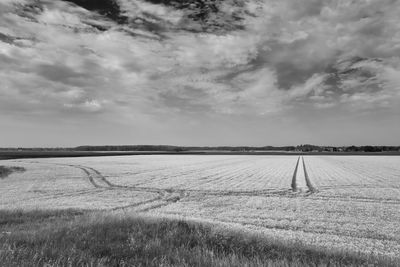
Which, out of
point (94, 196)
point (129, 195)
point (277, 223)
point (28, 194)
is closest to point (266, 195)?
point (277, 223)

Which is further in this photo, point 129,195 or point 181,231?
point 129,195

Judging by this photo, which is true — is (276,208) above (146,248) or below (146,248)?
below

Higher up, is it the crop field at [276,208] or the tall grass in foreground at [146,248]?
the tall grass in foreground at [146,248]

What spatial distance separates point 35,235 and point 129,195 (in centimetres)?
1661

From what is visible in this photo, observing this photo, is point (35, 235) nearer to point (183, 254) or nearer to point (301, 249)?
point (183, 254)

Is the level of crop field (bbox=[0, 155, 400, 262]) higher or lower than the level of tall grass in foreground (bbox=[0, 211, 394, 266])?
lower

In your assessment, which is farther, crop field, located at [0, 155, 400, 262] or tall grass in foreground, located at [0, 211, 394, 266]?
crop field, located at [0, 155, 400, 262]

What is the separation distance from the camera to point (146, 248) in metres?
6.80

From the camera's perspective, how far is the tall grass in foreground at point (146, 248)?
571 cm

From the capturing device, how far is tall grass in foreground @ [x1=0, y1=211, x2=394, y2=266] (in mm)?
5711

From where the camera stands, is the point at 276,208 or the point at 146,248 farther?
the point at 276,208

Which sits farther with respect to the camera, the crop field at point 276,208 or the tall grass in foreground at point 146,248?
the crop field at point 276,208

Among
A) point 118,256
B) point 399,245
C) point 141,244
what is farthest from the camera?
point 399,245

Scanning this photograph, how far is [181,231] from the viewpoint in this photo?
29.9 ft
